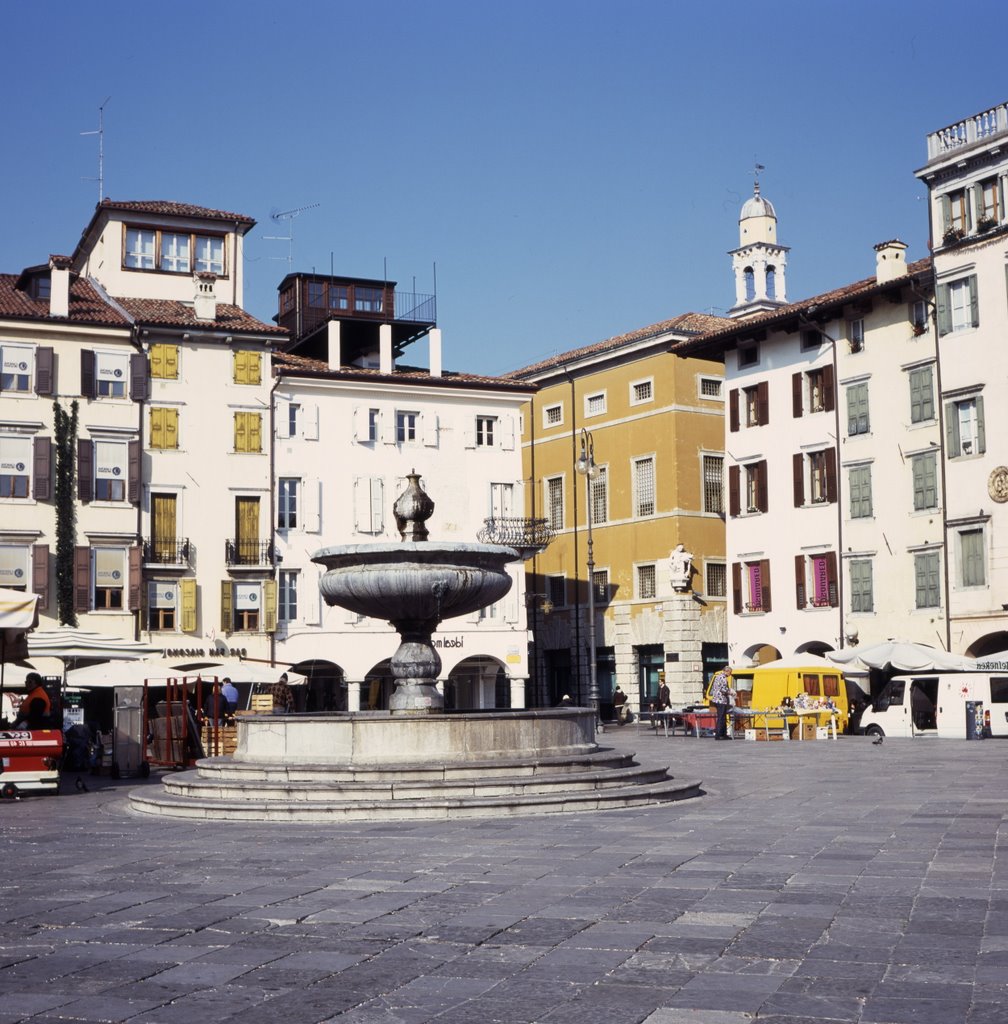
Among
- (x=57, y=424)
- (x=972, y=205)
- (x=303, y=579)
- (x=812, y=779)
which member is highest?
(x=972, y=205)

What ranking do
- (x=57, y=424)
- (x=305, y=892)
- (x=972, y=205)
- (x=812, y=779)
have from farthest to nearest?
(x=57, y=424) < (x=972, y=205) < (x=812, y=779) < (x=305, y=892)

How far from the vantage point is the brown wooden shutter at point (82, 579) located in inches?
1703

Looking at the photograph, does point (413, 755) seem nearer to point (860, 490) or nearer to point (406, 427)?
point (860, 490)

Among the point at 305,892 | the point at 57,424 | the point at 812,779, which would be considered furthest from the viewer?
the point at 57,424

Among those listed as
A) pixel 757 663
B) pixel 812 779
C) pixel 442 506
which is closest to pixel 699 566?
pixel 757 663

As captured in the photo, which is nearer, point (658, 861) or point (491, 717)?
point (658, 861)

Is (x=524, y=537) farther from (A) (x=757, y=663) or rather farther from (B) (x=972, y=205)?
(B) (x=972, y=205)

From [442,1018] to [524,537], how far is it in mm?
44815

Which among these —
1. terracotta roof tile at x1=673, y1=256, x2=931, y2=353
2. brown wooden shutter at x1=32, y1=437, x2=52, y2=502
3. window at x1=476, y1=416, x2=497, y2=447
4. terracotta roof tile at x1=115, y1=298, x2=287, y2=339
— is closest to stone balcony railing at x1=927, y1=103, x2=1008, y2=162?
terracotta roof tile at x1=673, y1=256, x2=931, y2=353

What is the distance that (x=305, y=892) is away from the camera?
30.7 feet

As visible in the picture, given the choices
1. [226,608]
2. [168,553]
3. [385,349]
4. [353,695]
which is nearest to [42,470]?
[168,553]

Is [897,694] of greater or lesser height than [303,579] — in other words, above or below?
below

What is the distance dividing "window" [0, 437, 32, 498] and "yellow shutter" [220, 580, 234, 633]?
649cm

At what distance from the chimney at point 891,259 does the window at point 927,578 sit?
8859mm
